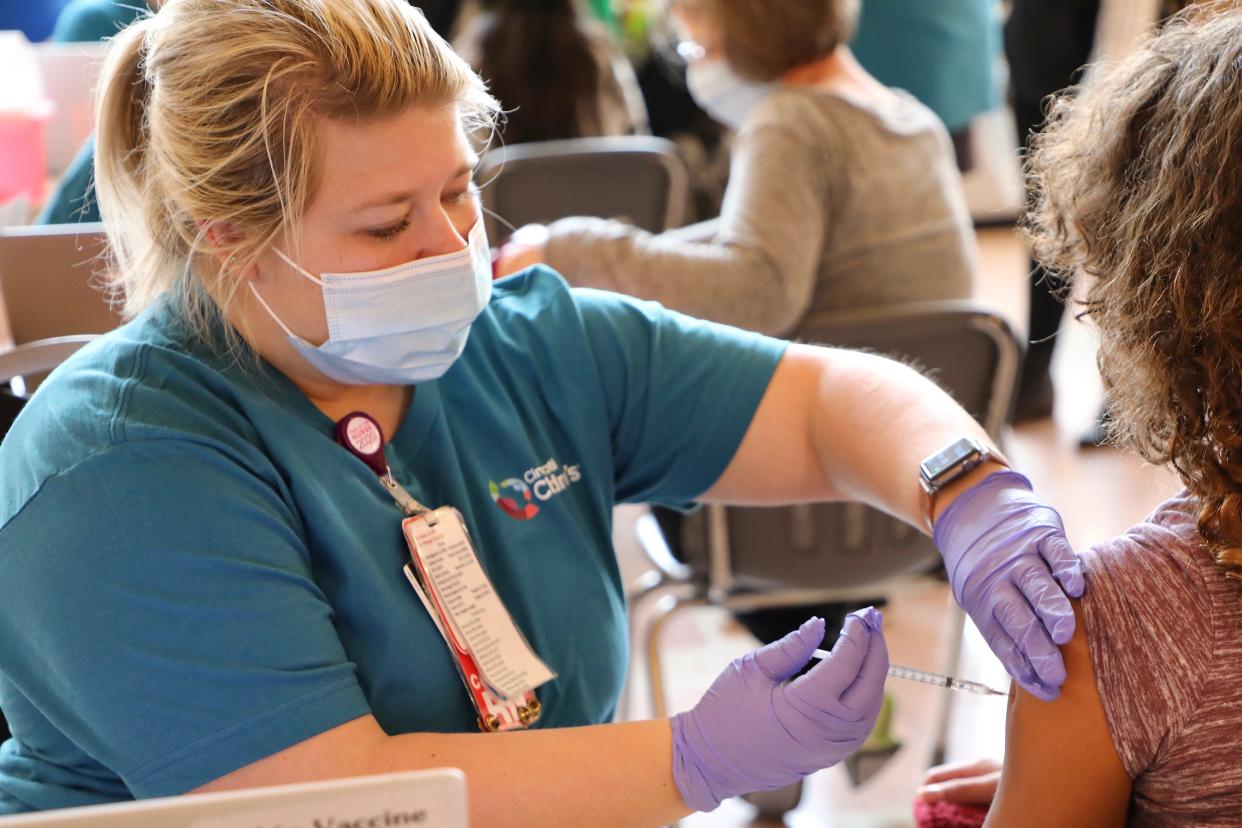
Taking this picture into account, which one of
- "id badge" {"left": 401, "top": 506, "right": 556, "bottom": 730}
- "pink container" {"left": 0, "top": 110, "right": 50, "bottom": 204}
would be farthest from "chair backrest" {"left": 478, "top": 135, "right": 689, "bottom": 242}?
"id badge" {"left": 401, "top": 506, "right": 556, "bottom": 730}

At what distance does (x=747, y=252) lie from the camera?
6.72 feet

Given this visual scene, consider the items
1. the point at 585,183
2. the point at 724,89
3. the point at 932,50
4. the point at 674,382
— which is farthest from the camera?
the point at 932,50

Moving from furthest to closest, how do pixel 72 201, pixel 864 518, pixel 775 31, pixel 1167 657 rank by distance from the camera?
pixel 775 31 < pixel 864 518 < pixel 72 201 < pixel 1167 657

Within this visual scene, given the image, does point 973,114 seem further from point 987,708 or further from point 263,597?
point 263,597

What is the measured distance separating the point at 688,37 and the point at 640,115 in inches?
37.4

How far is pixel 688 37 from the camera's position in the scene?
2.30m

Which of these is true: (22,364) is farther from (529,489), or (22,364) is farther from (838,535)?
(838,535)

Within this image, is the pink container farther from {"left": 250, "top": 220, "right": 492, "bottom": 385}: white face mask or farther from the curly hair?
the curly hair

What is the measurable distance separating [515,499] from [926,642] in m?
1.71

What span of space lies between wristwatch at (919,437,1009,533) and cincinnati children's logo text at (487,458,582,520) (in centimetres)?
35

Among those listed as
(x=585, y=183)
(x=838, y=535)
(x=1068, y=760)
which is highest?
(x=1068, y=760)

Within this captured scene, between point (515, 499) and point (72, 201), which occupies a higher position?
point (72, 201)

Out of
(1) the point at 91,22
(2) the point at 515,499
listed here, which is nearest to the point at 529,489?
(2) the point at 515,499

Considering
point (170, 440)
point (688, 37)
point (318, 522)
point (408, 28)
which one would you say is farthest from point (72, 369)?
point (688, 37)
